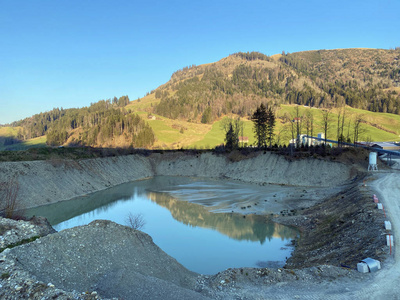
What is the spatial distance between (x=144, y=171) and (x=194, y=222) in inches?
1763

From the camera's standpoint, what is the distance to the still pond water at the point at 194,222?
22.6 m

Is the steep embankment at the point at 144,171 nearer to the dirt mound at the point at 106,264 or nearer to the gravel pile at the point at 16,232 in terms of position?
the gravel pile at the point at 16,232

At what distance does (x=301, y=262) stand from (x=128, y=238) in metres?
12.8

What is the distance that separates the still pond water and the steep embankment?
3.38 m

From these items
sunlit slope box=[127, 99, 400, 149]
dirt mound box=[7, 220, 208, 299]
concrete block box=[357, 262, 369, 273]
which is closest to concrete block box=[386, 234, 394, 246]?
concrete block box=[357, 262, 369, 273]

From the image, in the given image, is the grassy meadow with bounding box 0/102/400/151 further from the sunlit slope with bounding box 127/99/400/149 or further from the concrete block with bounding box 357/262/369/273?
the concrete block with bounding box 357/262/369/273

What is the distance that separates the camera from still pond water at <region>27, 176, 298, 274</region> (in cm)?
2262

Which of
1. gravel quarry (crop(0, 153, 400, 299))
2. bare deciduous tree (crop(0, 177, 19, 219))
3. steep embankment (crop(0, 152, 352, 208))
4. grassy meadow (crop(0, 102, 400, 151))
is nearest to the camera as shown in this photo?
gravel quarry (crop(0, 153, 400, 299))

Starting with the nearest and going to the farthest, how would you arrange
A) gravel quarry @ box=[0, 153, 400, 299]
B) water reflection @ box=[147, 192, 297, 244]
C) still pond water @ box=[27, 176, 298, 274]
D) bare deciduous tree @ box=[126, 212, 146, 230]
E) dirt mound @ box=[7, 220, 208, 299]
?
gravel quarry @ box=[0, 153, 400, 299] → dirt mound @ box=[7, 220, 208, 299] → still pond water @ box=[27, 176, 298, 274] → water reflection @ box=[147, 192, 297, 244] → bare deciduous tree @ box=[126, 212, 146, 230]

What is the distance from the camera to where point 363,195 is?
95.6 ft

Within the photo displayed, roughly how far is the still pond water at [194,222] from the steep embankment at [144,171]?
11.1ft

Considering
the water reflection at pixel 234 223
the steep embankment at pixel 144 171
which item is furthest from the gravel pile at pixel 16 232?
the steep embankment at pixel 144 171

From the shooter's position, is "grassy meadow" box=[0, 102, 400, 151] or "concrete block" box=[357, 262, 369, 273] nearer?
"concrete block" box=[357, 262, 369, 273]

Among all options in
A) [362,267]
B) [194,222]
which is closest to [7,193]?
[194,222]
